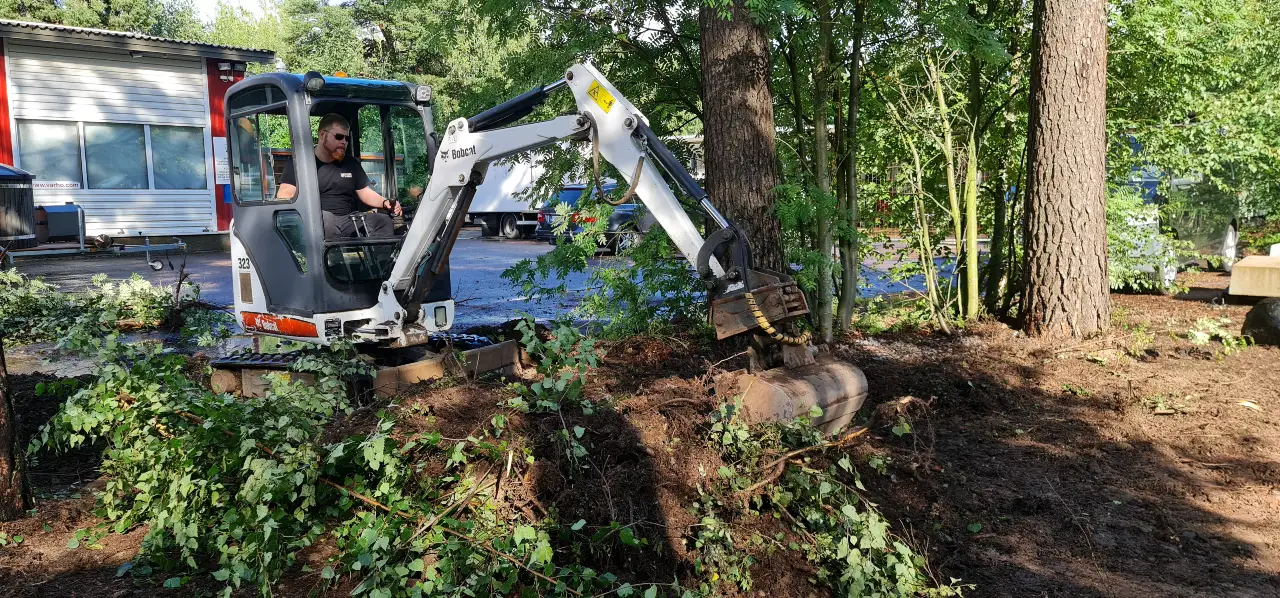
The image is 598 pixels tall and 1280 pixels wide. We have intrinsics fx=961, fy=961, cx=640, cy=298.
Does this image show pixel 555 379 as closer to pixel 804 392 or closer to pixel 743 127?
pixel 804 392

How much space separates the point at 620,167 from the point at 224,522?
2.98m

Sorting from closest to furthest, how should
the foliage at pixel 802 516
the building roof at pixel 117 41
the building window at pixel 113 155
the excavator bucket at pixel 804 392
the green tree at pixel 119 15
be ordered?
1. the foliage at pixel 802 516
2. the excavator bucket at pixel 804 392
3. the building roof at pixel 117 41
4. the building window at pixel 113 155
5. the green tree at pixel 119 15

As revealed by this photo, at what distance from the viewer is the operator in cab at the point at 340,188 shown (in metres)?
7.12

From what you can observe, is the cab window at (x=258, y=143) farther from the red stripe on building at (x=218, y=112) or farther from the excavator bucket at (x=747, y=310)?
the red stripe on building at (x=218, y=112)

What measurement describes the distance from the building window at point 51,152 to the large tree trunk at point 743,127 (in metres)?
18.0

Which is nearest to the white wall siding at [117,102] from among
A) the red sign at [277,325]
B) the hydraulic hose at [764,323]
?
the red sign at [277,325]

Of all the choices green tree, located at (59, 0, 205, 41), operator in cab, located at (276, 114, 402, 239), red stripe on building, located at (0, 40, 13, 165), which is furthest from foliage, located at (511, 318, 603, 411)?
green tree, located at (59, 0, 205, 41)

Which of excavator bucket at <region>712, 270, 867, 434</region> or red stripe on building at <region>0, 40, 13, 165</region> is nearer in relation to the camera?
excavator bucket at <region>712, 270, 867, 434</region>

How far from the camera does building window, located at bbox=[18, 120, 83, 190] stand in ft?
65.0

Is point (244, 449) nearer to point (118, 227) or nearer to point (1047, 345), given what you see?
point (1047, 345)

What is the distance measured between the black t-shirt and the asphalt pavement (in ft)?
7.74

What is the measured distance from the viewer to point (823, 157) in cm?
837

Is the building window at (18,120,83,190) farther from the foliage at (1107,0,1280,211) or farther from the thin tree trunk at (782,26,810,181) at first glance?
the foliage at (1107,0,1280,211)

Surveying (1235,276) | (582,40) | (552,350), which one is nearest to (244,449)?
(552,350)
